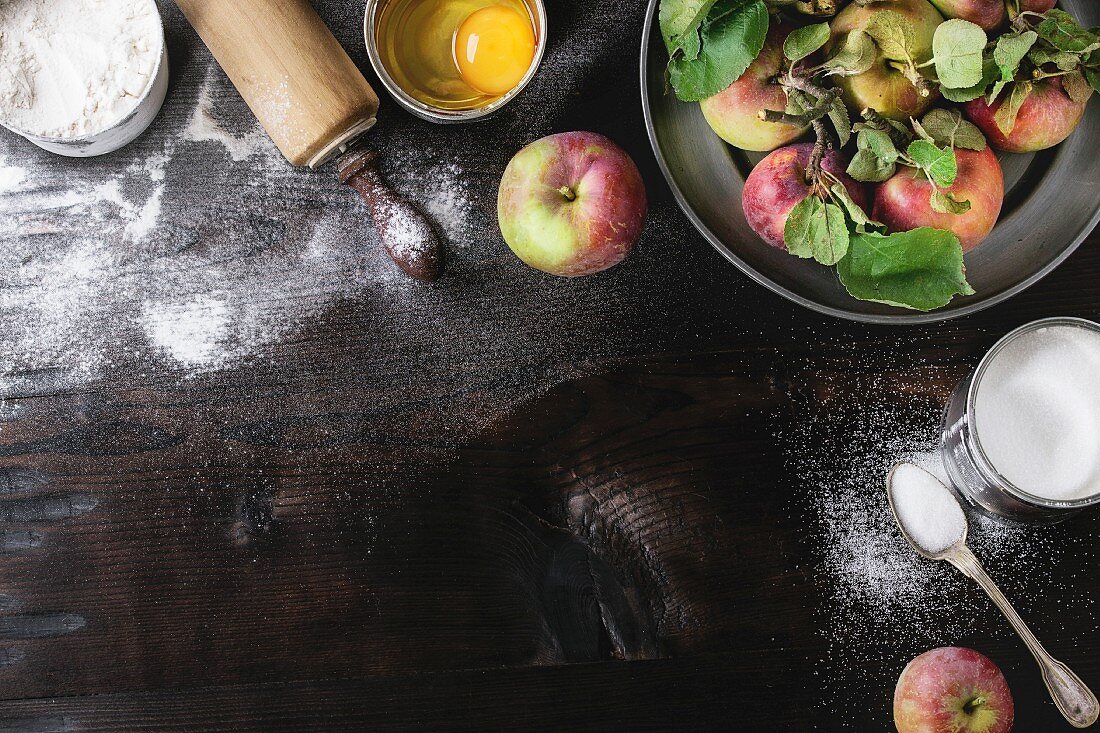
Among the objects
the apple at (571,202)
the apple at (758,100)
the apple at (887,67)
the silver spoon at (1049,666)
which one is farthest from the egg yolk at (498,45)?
the silver spoon at (1049,666)

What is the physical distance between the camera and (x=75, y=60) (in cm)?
87

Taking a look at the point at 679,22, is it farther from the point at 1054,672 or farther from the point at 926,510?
the point at 1054,672

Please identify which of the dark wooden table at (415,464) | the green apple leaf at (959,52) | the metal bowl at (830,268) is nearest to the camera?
the green apple leaf at (959,52)

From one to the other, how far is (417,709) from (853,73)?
833 mm

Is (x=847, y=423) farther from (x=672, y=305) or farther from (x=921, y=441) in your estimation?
(x=672, y=305)

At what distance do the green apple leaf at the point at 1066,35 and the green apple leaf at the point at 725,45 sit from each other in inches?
Result: 9.6

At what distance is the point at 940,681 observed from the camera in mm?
864

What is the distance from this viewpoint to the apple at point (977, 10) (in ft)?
2.34

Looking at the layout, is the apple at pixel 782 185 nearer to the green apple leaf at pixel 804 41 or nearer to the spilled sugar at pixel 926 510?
the green apple leaf at pixel 804 41

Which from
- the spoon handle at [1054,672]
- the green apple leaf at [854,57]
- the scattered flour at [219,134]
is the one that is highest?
the scattered flour at [219,134]

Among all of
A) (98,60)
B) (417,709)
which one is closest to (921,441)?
(417,709)

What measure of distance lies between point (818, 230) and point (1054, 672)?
23.6 inches

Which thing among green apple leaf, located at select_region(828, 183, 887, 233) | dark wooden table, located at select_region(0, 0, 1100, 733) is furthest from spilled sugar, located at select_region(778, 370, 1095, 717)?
green apple leaf, located at select_region(828, 183, 887, 233)

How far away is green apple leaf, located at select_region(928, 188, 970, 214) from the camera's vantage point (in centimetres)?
69
